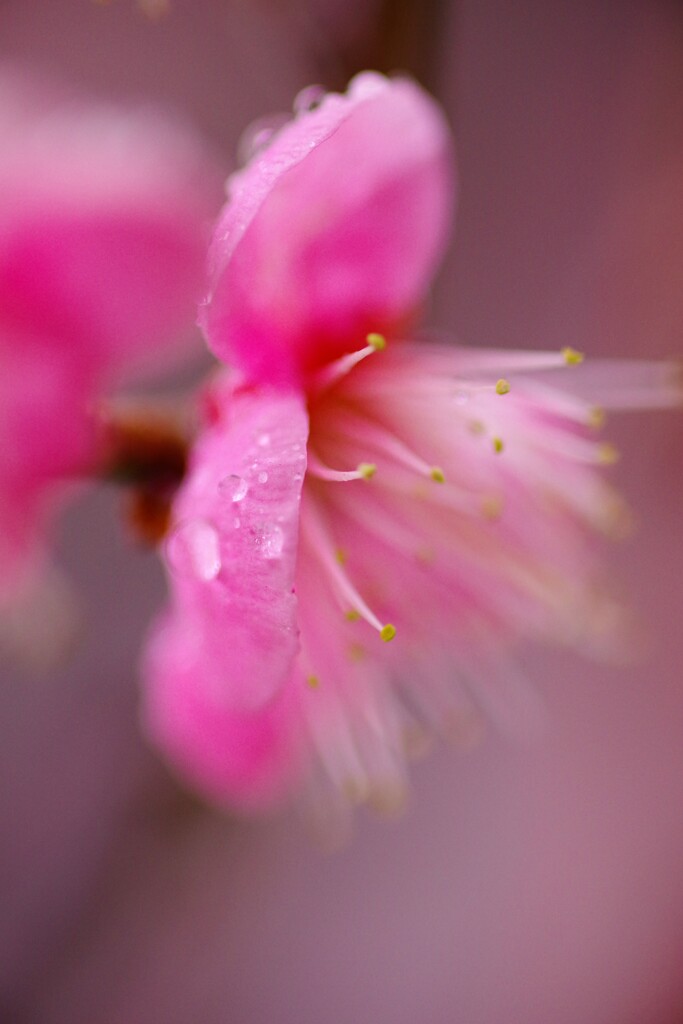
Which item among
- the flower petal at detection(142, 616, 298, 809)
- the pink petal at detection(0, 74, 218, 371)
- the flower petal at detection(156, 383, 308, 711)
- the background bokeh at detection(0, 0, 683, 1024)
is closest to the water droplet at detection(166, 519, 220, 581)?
the flower petal at detection(156, 383, 308, 711)

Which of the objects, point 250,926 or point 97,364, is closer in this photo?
point 97,364

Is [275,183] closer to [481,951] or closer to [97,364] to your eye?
[97,364]

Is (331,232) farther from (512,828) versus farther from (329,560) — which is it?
(512,828)

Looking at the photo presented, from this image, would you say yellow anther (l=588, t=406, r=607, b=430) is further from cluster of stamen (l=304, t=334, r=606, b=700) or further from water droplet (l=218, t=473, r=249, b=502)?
water droplet (l=218, t=473, r=249, b=502)

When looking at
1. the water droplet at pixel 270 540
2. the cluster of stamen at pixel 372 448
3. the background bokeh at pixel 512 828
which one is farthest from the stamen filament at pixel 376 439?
the background bokeh at pixel 512 828

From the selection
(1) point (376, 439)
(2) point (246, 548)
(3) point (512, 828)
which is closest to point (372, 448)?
(1) point (376, 439)

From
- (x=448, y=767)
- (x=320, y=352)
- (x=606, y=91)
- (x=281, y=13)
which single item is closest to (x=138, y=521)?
(x=320, y=352)

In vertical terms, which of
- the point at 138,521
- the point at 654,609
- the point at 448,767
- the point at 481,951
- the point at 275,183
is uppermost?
the point at 275,183

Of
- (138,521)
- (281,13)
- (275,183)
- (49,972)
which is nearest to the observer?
(275,183)
